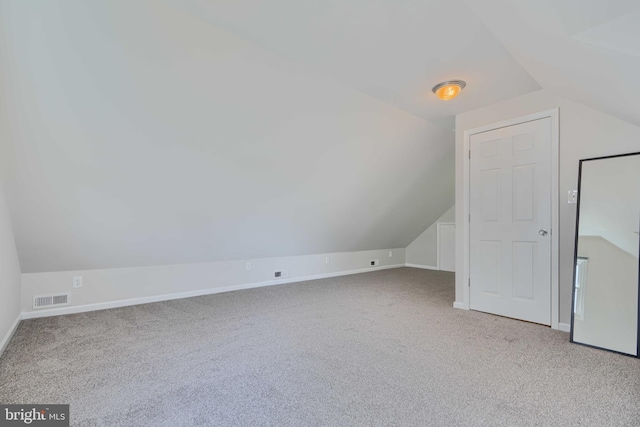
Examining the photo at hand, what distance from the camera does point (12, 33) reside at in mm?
1815

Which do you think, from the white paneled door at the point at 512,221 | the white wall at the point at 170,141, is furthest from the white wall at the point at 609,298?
the white wall at the point at 170,141

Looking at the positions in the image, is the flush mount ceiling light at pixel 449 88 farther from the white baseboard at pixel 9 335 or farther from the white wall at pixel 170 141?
the white baseboard at pixel 9 335

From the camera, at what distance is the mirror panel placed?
2434mm

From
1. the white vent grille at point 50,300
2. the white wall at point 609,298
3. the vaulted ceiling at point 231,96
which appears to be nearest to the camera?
the vaulted ceiling at point 231,96

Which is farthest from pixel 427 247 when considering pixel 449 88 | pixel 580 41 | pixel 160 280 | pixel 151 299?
pixel 580 41

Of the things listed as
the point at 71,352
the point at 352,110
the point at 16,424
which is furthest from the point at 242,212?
the point at 16,424

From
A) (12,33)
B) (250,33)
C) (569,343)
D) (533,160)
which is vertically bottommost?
(569,343)

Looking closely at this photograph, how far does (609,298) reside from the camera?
2.52 meters

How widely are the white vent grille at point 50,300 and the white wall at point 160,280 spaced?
43 millimetres

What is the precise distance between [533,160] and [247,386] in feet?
10.7

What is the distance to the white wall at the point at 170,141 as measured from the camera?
2014mm

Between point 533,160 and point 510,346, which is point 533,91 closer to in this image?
point 533,160

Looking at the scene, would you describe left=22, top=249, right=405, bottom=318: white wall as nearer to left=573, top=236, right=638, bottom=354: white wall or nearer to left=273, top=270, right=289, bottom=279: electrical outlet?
left=273, top=270, right=289, bottom=279: electrical outlet

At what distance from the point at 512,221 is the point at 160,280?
426 cm
